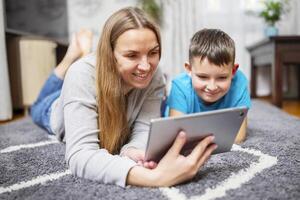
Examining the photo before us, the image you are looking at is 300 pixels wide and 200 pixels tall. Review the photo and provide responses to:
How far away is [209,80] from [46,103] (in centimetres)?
69

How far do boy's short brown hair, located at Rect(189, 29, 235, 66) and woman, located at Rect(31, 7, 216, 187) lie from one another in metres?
0.17

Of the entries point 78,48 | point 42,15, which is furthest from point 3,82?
point 42,15

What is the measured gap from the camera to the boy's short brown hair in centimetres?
88

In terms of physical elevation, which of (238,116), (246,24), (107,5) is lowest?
(238,116)

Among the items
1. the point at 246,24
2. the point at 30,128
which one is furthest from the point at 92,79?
the point at 246,24

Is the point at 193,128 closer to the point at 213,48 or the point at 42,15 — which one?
the point at 213,48

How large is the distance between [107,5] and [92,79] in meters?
2.09

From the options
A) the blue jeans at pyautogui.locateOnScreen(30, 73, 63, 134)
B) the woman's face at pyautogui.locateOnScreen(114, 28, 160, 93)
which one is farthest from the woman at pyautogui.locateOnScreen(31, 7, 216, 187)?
the blue jeans at pyautogui.locateOnScreen(30, 73, 63, 134)

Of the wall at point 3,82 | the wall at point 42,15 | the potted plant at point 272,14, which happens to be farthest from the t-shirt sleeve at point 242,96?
the wall at point 42,15

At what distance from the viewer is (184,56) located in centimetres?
265

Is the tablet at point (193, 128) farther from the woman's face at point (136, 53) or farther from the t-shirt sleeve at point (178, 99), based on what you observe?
the t-shirt sleeve at point (178, 99)

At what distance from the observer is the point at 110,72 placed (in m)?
0.76

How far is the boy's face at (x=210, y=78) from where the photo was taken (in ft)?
2.90

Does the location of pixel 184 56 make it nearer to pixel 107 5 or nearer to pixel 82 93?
pixel 107 5
